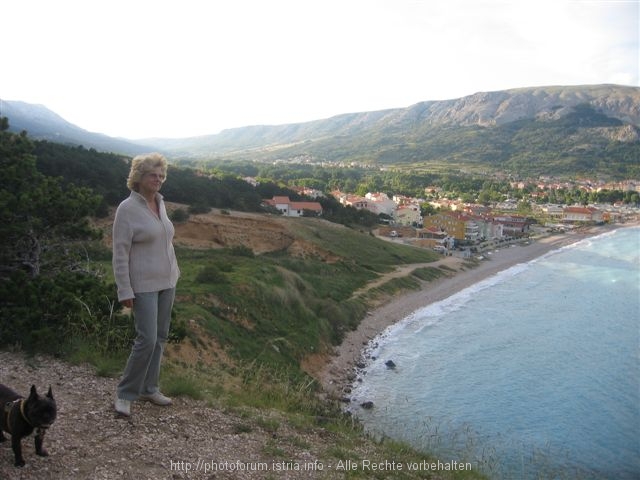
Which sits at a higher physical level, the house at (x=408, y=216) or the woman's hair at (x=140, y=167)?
the woman's hair at (x=140, y=167)

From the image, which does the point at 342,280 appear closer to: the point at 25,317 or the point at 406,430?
the point at 406,430

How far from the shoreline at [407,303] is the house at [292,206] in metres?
17.0

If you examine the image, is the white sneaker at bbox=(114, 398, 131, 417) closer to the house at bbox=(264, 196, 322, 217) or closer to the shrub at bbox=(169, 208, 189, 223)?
the shrub at bbox=(169, 208, 189, 223)

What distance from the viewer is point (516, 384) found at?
69.1ft

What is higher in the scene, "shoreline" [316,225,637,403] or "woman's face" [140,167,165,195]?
"woman's face" [140,167,165,195]

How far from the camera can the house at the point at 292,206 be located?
59.6 m

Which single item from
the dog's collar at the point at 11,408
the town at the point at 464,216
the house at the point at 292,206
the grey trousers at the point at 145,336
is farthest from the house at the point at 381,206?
the dog's collar at the point at 11,408

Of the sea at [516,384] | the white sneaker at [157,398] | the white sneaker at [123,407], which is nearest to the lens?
the white sneaker at [123,407]

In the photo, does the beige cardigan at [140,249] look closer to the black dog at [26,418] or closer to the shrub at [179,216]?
the black dog at [26,418]

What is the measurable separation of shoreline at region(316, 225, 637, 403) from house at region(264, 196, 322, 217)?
16982 millimetres

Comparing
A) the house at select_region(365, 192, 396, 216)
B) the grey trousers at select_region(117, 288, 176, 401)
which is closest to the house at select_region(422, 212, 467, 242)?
the house at select_region(365, 192, 396, 216)

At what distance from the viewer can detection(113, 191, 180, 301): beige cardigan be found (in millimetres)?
4281

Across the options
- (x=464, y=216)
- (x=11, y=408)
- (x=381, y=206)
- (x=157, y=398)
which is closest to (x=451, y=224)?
(x=464, y=216)

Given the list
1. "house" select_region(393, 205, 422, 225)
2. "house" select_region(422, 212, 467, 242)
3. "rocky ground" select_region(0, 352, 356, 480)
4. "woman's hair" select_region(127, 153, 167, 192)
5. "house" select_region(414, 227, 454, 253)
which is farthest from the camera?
"house" select_region(393, 205, 422, 225)
